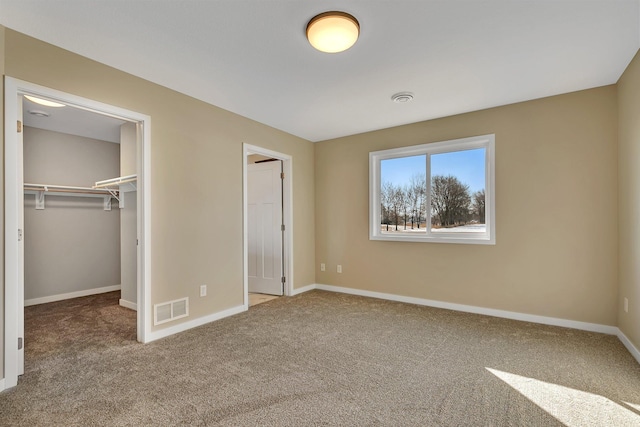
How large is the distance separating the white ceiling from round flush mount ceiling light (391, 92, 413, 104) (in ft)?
0.23

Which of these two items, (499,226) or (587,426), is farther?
(499,226)

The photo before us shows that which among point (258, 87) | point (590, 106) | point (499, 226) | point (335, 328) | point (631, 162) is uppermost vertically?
point (258, 87)

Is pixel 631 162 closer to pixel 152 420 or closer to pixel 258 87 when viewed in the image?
pixel 258 87

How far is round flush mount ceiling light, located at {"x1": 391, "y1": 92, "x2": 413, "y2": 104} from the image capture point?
3279mm

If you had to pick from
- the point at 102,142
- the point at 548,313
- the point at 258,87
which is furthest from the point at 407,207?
the point at 102,142

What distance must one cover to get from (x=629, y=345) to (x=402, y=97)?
121 inches

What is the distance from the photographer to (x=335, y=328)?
3297 millimetres

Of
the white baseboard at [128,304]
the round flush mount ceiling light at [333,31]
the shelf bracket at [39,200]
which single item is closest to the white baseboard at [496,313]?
the white baseboard at [128,304]

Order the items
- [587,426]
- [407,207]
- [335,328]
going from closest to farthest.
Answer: [587,426] → [335,328] → [407,207]

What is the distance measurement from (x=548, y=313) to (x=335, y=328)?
2.34m

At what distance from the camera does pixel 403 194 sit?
4.48 m

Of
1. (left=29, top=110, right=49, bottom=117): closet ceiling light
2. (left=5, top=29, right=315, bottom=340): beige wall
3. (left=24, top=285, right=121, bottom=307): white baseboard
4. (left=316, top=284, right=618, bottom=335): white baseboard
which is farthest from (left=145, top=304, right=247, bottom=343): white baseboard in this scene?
(left=29, top=110, right=49, bottom=117): closet ceiling light

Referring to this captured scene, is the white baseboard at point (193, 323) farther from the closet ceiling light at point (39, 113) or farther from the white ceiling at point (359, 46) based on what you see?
the closet ceiling light at point (39, 113)

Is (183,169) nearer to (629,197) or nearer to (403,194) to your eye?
(403,194)
